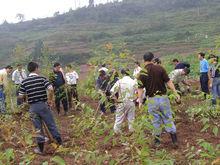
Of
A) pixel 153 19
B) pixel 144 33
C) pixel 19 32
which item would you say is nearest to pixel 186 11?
pixel 153 19

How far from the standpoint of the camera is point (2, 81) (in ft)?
35.7

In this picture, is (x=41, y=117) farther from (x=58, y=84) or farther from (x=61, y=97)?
(x=61, y=97)

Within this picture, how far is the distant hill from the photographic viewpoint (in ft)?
116

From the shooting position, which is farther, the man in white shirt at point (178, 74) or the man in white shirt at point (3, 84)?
the man in white shirt at point (3, 84)

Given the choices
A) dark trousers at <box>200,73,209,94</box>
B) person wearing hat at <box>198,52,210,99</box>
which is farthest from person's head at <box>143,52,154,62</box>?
dark trousers at <box>200,73,209,94</box>

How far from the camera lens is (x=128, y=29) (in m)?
41.7

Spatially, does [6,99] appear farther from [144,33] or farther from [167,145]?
[144,33]

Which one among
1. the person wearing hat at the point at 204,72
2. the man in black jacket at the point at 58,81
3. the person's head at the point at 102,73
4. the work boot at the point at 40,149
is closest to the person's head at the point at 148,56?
the work boot at the point at 40,149

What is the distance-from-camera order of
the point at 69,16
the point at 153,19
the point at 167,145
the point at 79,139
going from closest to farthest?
the point at 167,145 < the point at 79,139 < the point at 153,19 < the point at 69,16

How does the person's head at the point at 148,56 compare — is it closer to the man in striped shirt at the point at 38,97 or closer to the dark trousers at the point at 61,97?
the man in striped shirt at the point at 38,97

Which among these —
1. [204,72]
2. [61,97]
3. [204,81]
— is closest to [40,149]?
[61,97]

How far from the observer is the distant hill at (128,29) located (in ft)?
116

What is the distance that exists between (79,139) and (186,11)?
141ft

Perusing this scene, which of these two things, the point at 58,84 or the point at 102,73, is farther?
the point at 58,84
